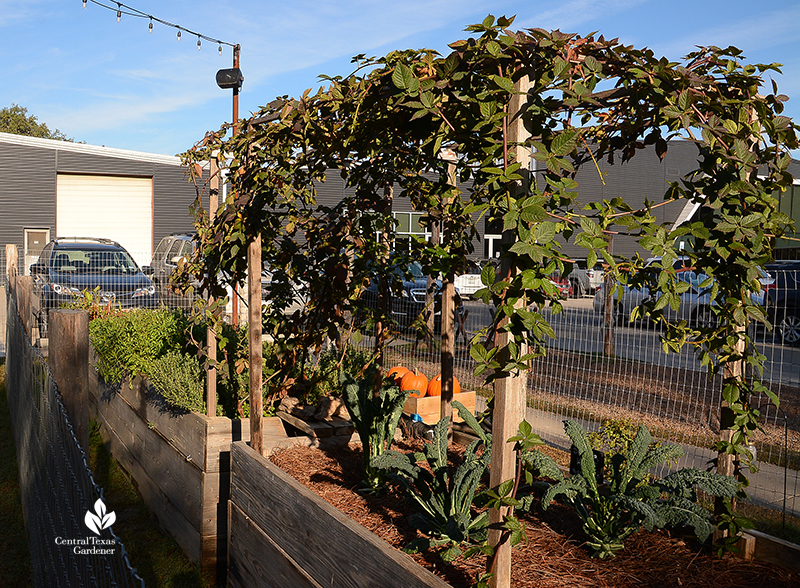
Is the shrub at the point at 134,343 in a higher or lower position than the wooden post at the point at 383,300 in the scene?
lower

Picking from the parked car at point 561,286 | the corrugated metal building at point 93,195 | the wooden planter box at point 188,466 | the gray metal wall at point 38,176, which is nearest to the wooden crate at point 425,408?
the wooden planter box at point 188,466

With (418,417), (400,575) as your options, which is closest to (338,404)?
(418,417)

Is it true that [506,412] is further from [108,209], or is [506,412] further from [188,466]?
[108,209]

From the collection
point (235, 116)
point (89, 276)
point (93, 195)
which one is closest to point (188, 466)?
point (235, 116)

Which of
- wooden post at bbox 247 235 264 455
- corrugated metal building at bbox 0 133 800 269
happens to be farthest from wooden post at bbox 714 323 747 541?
corrugated metal building at bbox 0 133 800 269

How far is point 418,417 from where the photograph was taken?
521 cm

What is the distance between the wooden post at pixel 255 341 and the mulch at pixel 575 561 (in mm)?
581

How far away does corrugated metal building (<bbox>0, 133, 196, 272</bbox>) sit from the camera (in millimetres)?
23516

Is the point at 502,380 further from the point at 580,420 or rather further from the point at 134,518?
the point at 580,420

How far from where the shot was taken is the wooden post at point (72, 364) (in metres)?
2.59

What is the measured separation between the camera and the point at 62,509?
263 cm

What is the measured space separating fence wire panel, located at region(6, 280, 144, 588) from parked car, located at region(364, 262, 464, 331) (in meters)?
2.51

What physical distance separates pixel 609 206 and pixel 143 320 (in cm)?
495

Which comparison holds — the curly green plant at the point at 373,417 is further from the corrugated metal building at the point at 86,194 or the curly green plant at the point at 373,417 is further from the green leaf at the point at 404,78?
the corrugated metal building at the point at 86,194
